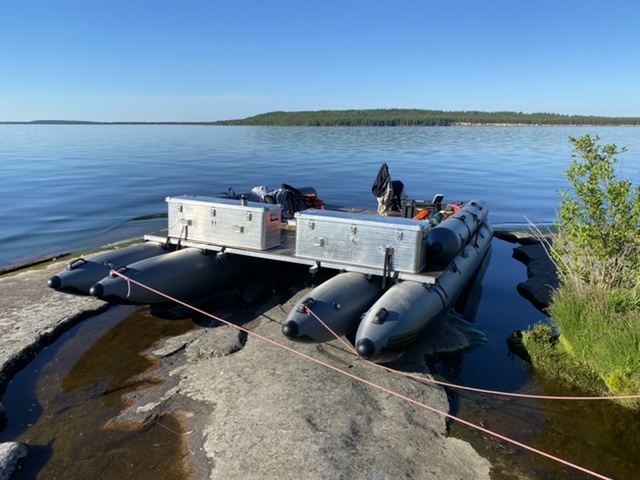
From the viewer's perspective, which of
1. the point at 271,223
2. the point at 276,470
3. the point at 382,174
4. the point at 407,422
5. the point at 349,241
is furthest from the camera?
the point at 382,174

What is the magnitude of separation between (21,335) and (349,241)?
15.4 feet

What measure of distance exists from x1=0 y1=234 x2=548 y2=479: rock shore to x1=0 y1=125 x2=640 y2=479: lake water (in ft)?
1.54

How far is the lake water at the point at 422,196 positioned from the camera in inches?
207

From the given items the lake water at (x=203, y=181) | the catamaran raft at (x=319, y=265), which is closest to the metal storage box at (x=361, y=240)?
the catamaran raft at (x=319, y=265)

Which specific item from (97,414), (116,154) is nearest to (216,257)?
(97,414)

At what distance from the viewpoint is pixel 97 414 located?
5297 mm

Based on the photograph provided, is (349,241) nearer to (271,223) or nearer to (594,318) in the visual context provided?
(271,223)

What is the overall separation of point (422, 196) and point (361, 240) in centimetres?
1655

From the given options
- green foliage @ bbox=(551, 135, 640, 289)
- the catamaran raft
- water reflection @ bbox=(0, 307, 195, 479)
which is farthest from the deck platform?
green foliage @ bbox=(551, 135, 640, 289)

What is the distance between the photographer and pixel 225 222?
8297 millimetres

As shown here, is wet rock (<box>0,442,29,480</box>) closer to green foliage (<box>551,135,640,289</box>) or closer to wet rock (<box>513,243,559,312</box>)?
green foliage (<box>551,135,640,289</box>)

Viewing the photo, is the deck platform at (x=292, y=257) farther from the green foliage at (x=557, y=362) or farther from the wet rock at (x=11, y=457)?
the wet rock at (x=11, y=457)

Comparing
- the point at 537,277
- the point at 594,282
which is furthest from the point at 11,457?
the point at 537,277

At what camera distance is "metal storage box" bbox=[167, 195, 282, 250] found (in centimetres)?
808
